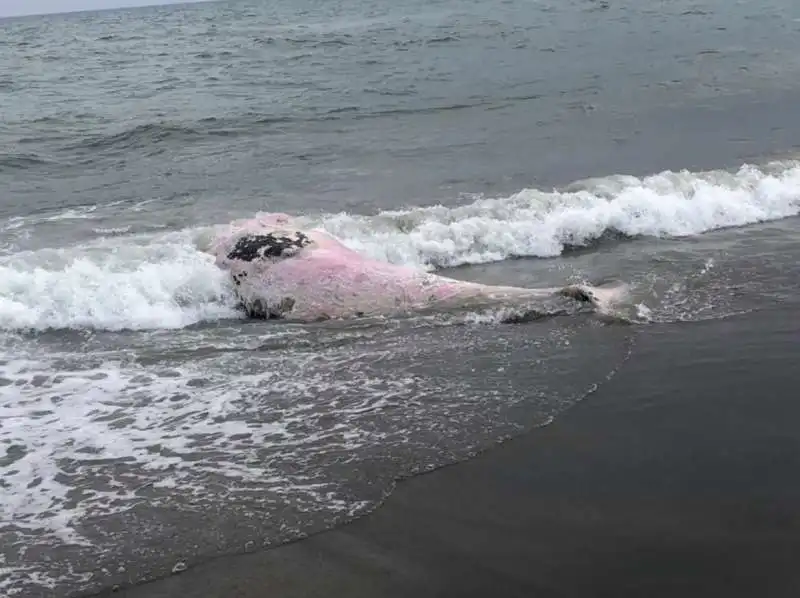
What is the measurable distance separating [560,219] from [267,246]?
13.5ft

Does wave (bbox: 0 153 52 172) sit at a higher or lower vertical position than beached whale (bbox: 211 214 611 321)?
higher

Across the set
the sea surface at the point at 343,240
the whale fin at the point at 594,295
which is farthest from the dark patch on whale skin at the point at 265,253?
the whale fin at the point at 594,295

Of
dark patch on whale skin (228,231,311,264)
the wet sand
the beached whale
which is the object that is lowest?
the wet sand

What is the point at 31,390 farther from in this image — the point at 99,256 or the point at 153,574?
the point at 99,256

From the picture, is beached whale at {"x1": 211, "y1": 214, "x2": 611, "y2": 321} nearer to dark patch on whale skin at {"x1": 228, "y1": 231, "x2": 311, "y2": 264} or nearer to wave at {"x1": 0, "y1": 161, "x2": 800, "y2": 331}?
dark patch on whale skin at {"x1": 228, "y1": 231, "x2": 311, "y2": 264}

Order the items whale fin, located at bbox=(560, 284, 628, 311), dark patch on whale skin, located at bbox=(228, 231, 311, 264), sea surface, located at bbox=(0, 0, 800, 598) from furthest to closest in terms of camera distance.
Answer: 1. dark patch on whale skin, located at bbox=(228, 231, 311, 264)
2. whale fin, located at bbox=(560, 284, 628, 311)
3. sea surface, located at bbox=(0, 0, 800, 598)

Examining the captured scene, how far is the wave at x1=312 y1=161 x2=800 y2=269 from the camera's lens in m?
11.3

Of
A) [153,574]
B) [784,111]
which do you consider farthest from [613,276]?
[784,111]

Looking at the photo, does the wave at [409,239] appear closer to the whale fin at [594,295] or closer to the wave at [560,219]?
the wave at [560,219]

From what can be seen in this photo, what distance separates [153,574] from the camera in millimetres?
4809

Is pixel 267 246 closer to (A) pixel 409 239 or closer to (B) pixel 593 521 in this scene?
(A) pixel 409 239

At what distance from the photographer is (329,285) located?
8984 millimetres

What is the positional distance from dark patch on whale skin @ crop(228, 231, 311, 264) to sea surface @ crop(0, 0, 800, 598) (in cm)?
41

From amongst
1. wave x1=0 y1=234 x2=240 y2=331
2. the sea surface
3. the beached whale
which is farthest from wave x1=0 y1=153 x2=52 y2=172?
the beached whale
